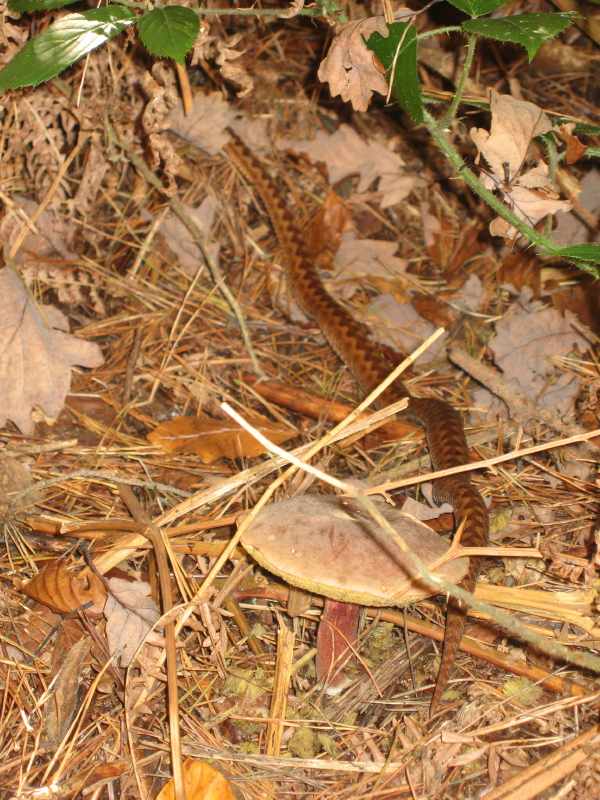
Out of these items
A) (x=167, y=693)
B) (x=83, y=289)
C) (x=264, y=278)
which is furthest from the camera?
(x=264, y=278)

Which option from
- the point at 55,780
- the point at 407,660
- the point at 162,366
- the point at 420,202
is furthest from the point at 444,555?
the point at 420,202

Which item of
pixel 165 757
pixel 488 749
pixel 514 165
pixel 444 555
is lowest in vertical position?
pixel 488 749

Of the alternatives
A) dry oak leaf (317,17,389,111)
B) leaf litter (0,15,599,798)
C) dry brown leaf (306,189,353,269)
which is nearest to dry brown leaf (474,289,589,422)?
leaf litter (0,15,599,798)

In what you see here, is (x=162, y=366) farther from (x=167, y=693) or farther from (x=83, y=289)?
(x=167, y=693)

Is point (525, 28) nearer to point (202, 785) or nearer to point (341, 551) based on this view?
point (341, 551)

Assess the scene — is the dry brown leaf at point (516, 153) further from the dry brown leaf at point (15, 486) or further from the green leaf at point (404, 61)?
the dry brown leaf at point (15, 486)

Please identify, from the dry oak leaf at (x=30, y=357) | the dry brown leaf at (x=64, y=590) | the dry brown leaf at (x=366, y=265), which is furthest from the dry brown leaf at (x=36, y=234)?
the dry brown leaf at (x=64, y=590)

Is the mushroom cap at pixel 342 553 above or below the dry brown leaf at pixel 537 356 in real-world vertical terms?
above
